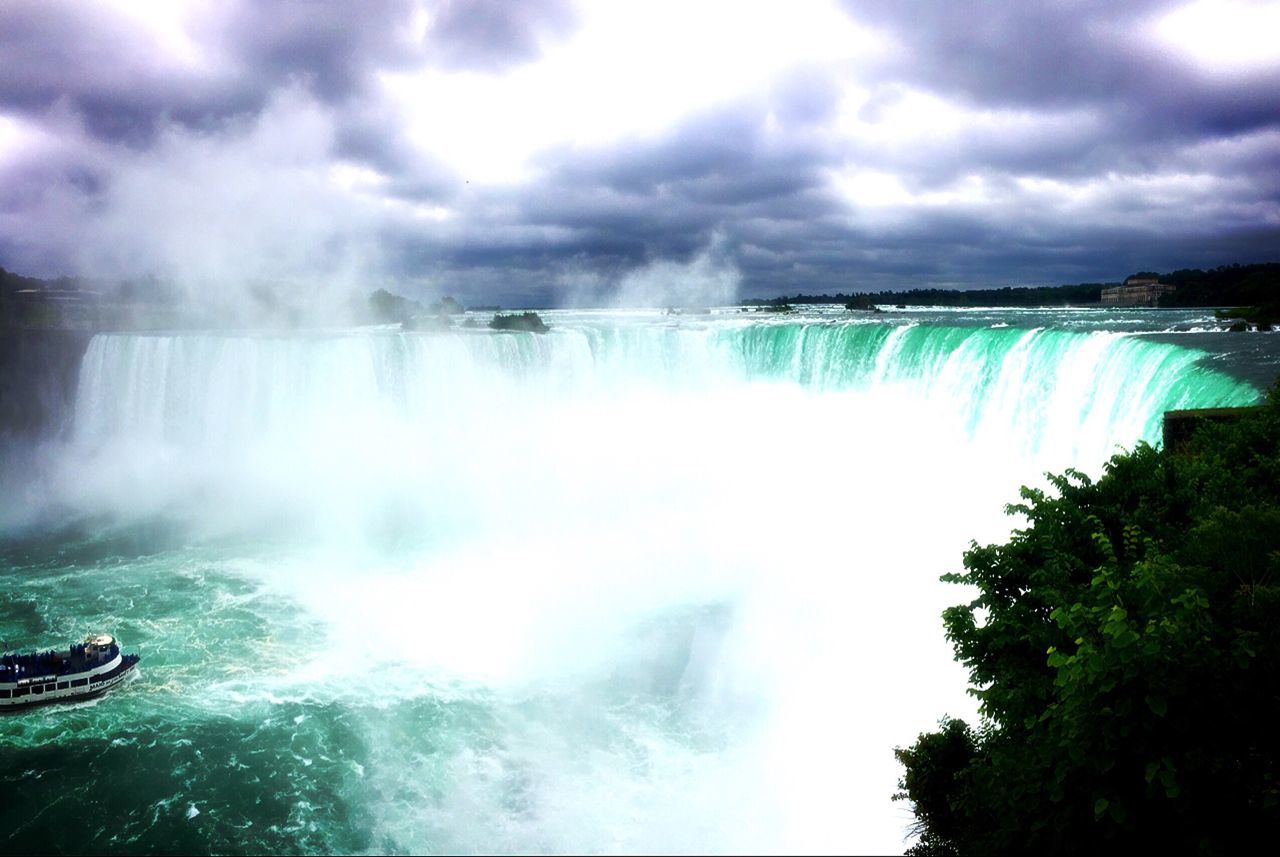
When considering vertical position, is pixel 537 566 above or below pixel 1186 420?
below

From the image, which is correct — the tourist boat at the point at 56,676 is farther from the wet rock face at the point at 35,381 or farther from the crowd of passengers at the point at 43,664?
the wet rock face at the point at 35,381

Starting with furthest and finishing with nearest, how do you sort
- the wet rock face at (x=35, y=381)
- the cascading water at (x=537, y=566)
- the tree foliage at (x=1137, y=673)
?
the wet rock face at (x=35, y=381) → the cascading water at (x=537, y=566) → the tree foliage at (x=1137, y=673)

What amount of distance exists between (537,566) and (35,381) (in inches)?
1078

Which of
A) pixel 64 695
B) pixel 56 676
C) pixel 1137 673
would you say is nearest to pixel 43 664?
pixel 56 676

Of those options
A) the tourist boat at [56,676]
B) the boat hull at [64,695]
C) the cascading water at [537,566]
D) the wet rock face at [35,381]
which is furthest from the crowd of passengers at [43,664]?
the wet rock face at [35,381]

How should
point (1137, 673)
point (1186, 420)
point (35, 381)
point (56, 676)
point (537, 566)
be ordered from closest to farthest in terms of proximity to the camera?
point (1137, 673)
point (1186, 420)
point (56, 676)
point (537, 566)
point (35, 381)

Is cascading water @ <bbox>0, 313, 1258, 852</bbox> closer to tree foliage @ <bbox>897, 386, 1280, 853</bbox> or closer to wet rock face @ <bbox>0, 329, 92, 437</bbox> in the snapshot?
tree foliage @ <bbox>897, 386, 1280, 853</bbox>

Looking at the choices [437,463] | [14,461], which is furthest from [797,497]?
[14,461]

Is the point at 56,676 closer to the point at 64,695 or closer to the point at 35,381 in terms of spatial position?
the point at 64,695

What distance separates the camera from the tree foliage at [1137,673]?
4738 mm

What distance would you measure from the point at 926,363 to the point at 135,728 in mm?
23236

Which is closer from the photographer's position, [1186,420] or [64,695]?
[1186,420]

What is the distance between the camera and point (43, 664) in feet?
46.9

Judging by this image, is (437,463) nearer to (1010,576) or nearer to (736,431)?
(736,431)
